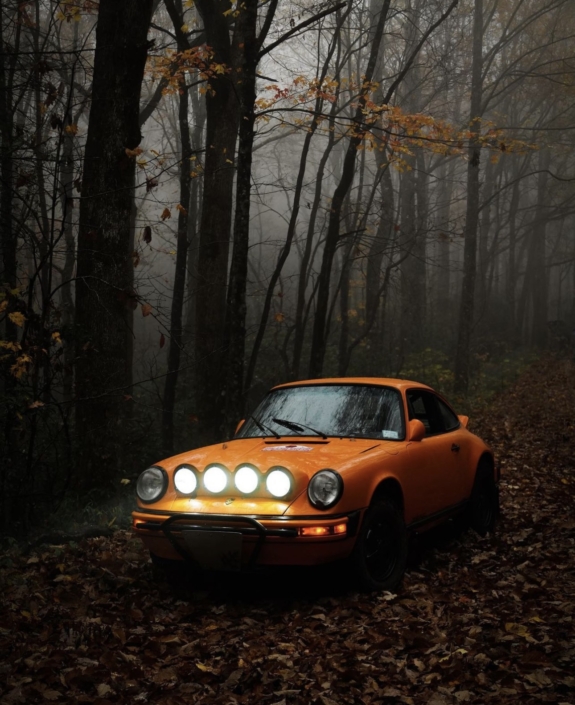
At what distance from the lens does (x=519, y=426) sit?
1465 centimetres

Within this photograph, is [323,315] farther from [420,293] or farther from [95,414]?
[420,293]

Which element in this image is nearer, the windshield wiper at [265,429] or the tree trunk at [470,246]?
the windshield wiper at [265,429]

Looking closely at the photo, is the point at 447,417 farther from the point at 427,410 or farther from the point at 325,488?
the point at 325,488

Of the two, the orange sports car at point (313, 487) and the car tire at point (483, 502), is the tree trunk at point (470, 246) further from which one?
the orange sports car at point (313, 487)

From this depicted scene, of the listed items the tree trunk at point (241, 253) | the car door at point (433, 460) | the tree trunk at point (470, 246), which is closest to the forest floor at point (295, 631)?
the car door at point (433, 460)

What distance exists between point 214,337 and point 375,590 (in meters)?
7.94

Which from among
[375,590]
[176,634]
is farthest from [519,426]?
[176,634]

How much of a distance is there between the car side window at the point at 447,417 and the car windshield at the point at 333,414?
1.04 metres

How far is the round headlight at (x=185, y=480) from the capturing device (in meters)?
5.55

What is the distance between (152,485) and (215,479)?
0.61m

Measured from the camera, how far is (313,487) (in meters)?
5.22

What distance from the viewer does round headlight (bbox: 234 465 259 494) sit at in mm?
5320

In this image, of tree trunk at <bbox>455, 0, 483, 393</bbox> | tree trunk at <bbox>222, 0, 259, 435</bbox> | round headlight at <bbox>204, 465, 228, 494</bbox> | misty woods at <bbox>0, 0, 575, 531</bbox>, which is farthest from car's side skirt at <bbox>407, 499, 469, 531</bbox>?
tree trunk at <bbox>455, 0, 483, 393</bbox>

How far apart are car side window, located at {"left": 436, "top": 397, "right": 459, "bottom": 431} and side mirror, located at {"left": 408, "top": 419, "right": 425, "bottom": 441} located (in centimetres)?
111
